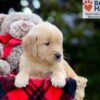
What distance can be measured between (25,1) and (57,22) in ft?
7.50

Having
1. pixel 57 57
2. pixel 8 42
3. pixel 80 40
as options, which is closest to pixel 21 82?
pixel 57 57

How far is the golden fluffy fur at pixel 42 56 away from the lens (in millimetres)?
2600

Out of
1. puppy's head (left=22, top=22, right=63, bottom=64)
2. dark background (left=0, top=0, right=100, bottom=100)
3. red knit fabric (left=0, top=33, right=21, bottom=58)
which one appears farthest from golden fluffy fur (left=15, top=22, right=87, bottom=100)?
dark background (left=0, top=0, right=100, bottom=100)

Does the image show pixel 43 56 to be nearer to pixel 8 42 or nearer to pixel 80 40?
pixel 8 42

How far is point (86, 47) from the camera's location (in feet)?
21.2

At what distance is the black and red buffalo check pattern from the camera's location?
2.59m

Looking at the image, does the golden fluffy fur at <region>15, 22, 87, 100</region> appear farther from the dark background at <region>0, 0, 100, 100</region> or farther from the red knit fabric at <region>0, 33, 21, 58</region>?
the dark background at <region>0, 0, 100, 100</region>

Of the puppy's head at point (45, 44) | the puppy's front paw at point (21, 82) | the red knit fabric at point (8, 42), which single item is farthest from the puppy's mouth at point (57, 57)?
the red knit fabric at point (8, 42)

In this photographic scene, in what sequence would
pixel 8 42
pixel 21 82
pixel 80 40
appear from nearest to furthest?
pixel 21 82 → pixel 8 42 → pixel 80 40

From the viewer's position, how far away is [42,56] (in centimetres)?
263

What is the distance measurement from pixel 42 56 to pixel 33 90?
0.14m

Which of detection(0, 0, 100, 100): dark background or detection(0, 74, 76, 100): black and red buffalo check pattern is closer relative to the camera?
detection(0, 74, 76, 100): black and red buffalo check pattern

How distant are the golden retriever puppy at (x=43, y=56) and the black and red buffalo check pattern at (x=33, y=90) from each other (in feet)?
0.08

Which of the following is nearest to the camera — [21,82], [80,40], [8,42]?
[21,82]
